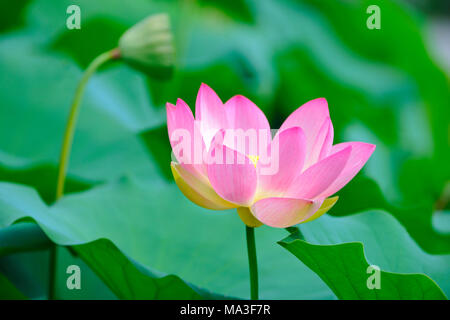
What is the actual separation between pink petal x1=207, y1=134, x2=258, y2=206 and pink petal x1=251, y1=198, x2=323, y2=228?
0.05 ft

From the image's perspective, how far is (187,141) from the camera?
0.42 metres

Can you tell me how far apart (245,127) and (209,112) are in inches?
1.4

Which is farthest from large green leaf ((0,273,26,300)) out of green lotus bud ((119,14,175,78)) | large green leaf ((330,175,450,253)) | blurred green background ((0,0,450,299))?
large green leaf ((330,175,450,253))

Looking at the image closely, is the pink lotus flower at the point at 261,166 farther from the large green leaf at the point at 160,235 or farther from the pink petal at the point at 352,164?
the large green leaf at the point at 160,235

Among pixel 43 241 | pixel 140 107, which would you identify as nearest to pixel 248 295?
pixel 43 241

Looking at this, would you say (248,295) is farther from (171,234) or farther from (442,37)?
(442,37)

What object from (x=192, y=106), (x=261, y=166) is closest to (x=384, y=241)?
(x=261, y=166)

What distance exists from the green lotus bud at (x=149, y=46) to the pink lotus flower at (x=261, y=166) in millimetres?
231

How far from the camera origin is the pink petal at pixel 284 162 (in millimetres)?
410

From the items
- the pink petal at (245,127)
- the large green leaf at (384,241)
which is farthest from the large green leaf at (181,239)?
the pink petal at (245,127)

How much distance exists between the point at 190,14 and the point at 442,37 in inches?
141

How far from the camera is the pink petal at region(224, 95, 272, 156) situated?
0.46m

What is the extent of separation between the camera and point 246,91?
1.25 m

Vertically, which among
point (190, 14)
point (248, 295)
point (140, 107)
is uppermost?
point (190, 14)
